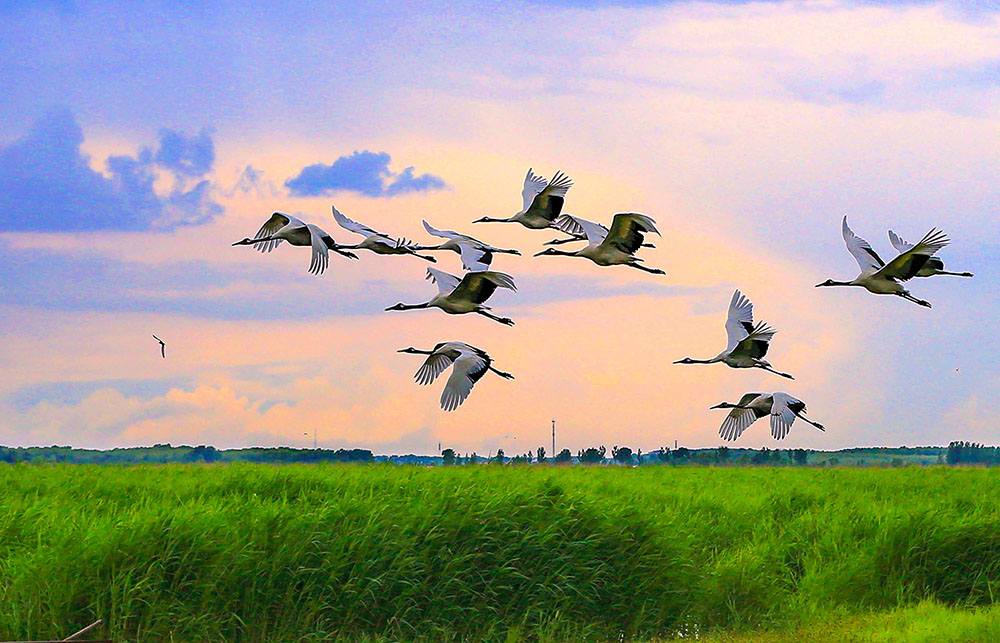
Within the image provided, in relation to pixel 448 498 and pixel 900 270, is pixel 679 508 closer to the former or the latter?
pixel 448 498

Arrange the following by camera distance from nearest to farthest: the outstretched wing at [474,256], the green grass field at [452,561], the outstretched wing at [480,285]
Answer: the outstretched wing at [480,285]
the green grass field at [452,561]
the outstretched wing at [474,256]

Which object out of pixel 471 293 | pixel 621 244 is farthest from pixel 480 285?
pixel 621 244

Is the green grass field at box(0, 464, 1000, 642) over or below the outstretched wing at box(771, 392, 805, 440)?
below

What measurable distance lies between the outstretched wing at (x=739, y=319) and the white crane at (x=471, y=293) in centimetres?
275

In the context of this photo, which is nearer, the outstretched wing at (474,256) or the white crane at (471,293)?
the white crane at (471,293)

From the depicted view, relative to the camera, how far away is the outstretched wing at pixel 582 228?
11080 mm

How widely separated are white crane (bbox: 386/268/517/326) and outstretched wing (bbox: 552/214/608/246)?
6.03ft

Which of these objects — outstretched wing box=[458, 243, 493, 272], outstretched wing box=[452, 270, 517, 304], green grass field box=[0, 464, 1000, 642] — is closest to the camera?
outstretched wing box=[452, 270, 517, 304]

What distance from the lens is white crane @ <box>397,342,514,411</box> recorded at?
9.22m

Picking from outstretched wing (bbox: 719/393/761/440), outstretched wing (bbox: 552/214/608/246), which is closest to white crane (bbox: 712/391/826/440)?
outstretched wing (bbox: 719/393/761/440)

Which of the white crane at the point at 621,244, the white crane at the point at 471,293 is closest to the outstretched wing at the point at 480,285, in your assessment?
the white crane at the point at 471,293

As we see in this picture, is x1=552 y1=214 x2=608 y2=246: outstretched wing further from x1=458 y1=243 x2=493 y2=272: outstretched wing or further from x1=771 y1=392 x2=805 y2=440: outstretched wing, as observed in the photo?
x1=771 y1=392 x2=805 y2=440: outstretched wing

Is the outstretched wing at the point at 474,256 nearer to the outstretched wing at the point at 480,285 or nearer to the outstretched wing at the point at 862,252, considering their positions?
the outstretched wing at the point at 480,285

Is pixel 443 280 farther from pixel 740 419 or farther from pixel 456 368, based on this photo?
pixel 740 419
